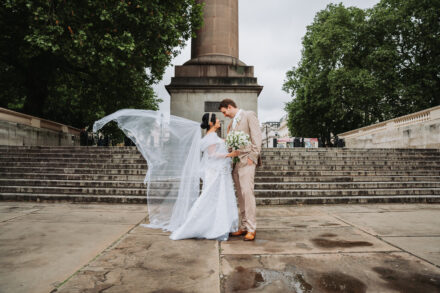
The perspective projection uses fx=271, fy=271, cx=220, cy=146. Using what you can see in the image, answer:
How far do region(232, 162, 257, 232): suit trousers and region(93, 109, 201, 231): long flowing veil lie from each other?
779 mm

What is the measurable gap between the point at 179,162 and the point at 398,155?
11.2 m

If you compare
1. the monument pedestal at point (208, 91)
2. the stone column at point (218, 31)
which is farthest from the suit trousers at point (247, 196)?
the stone column at point (218, 31)

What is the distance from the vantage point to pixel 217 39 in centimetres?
1595

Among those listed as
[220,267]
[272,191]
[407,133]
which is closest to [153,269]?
[220,267]

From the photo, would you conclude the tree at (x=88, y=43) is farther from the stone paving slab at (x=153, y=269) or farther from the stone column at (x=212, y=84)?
the stone paving slab at (x=153, y=269)

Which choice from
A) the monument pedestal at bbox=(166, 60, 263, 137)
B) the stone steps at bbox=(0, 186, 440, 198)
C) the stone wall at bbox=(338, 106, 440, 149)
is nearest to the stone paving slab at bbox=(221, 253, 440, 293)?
the stone steps at bbox=(0, 186, 440, 198)

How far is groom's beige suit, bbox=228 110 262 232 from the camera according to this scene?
4168 millimetres

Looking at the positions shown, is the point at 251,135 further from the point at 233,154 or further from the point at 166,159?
the point at 166,159

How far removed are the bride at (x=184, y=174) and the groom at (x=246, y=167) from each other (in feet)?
0.51

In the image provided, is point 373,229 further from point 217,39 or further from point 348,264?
point 217,39

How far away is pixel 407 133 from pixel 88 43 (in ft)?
59.0

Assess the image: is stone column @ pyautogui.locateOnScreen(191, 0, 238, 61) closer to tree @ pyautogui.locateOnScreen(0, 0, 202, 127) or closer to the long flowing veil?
tree @ pyautogui.locateOnScreen(0, 0, 202, 127)

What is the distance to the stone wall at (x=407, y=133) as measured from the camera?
14.5 metres

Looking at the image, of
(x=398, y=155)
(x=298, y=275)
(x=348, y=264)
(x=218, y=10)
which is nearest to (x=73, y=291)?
(x=298, y=275)
